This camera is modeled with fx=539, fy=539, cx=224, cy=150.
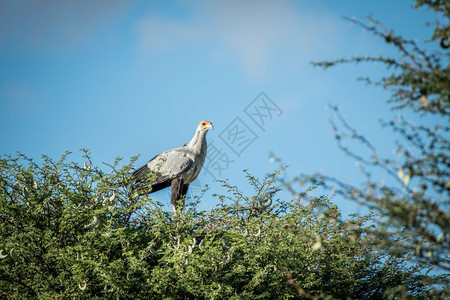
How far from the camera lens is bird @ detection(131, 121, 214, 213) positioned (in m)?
11.1

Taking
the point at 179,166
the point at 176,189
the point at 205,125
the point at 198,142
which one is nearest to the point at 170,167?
the point at 179,166

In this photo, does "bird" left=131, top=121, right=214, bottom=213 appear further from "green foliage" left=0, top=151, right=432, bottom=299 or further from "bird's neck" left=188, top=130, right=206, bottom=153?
"green foliage" left=0, top=151, right=432, bottom=299

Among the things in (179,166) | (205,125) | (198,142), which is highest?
(205,125)

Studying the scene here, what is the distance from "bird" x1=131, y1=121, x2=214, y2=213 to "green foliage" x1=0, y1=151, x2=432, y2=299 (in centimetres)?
133

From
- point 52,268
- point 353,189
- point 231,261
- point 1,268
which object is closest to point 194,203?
point 231,261

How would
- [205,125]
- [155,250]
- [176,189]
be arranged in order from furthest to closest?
[205,125], [176,189], [155,250]

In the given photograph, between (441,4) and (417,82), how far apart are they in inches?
24.7

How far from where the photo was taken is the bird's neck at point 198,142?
11480 mm

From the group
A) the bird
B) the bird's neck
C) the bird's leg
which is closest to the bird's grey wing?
the bird

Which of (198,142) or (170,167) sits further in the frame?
(198,142)

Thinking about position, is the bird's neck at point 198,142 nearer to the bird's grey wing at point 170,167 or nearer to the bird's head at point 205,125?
the bird's head at point 205,125

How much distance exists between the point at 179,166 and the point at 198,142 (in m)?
0.73

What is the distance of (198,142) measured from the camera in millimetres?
11523

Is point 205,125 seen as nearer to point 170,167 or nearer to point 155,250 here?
point 170,167
